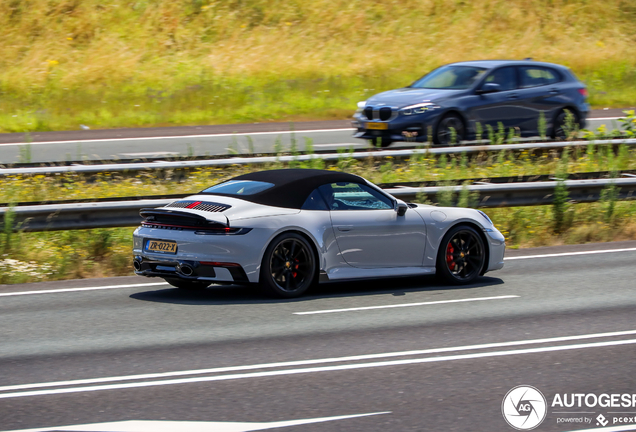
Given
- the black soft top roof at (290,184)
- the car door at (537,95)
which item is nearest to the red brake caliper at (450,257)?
the black soft top roof at (290,184)

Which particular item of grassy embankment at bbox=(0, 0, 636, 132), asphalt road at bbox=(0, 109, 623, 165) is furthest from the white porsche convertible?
grassy embankment at bbox=(0, 0, 636, 132)

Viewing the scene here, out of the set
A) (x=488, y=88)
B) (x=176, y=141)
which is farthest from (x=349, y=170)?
(x=176, y=141)

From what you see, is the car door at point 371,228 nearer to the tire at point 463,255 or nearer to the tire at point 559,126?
the tire at point 463,255

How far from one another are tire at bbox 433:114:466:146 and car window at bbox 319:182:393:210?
728 centimetres

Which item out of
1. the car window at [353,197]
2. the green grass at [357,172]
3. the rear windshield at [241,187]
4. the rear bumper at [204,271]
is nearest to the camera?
the rear bumper at [204,271]

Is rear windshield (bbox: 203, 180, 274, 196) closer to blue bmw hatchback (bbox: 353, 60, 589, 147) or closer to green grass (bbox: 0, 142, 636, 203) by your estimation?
green grass (bbox: 0, 142, 636, 203)

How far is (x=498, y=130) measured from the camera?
17.3 metres

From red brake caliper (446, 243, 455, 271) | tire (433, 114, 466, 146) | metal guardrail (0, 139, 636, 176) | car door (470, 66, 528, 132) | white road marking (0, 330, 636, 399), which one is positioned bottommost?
white road marking (0, 330, 636, 399)

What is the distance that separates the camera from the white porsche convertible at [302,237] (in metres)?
8.27

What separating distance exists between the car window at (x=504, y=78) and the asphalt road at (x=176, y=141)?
213cm

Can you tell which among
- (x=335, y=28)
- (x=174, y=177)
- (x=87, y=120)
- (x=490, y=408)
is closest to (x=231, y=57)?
(x=335, y=28)

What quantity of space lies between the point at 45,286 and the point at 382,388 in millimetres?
5086

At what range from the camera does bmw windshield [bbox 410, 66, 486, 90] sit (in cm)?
1720

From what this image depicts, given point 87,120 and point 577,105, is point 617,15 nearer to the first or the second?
point 577,105
